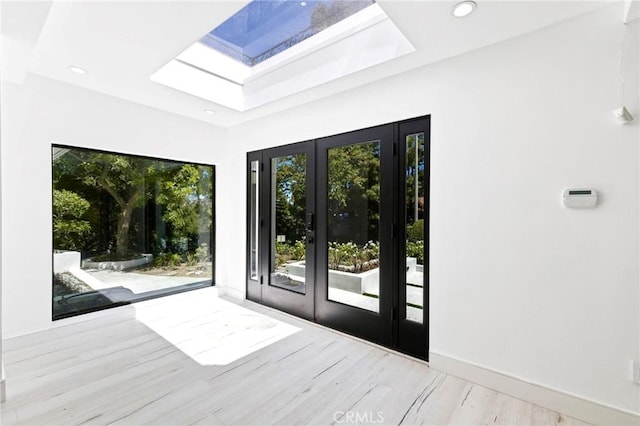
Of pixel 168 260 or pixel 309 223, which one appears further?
pixel 168 260

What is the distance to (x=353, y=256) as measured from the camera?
10.2 feet

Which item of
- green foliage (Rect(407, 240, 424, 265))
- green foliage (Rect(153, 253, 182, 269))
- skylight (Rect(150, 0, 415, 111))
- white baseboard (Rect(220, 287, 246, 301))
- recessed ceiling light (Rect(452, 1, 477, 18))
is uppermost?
skylight (Rect(150, 0, 415, 111))

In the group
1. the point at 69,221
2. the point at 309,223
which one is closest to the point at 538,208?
the point at 309,223

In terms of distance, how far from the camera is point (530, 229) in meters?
2.07

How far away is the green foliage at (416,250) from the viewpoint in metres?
2.62

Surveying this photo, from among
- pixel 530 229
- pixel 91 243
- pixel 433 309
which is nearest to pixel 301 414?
pixel 433 309

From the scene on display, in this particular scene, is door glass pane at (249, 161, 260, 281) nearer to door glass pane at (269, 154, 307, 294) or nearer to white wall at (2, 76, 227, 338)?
door glass pane at (269, 154, 307, 294)

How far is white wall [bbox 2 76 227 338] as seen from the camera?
9.04 ft

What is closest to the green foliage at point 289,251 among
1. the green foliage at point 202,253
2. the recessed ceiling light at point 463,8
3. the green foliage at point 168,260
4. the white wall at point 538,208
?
the green foliage at point 202,253

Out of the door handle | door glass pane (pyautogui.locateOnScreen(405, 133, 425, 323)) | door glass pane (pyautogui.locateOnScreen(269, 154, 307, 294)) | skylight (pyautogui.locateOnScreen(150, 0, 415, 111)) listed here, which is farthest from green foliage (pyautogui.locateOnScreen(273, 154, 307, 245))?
door glass pane (pyautogui.locateOnScreen(405, 133, 425, 323))

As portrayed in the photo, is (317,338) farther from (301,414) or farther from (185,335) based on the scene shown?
(185,335)

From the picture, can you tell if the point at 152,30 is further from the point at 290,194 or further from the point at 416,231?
the point at 416,231

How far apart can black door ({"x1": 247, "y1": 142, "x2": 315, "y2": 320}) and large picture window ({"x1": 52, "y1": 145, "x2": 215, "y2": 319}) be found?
79cm

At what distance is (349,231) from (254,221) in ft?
5.19
